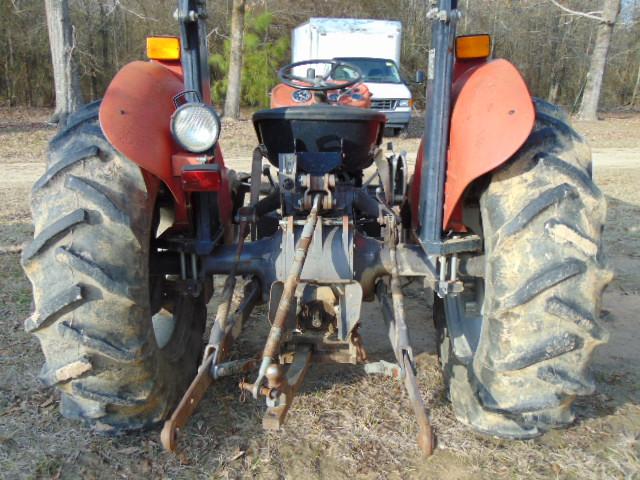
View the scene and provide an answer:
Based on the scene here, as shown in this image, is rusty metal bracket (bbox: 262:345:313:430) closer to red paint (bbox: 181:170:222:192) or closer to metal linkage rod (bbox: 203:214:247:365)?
metal linkage rod (bbox: 203:214:247:365)

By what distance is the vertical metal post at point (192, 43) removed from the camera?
262cm

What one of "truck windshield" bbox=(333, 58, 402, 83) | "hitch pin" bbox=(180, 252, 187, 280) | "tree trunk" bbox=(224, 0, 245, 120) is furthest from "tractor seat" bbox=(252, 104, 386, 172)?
"tree trunk" bbox=(224, 0, 245, 120)

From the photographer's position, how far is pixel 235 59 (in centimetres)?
1658

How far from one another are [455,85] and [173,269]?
161 centimetres

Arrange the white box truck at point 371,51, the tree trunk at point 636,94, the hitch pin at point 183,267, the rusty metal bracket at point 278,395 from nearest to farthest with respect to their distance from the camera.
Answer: the rusty metal bracket at point 278,395
the hitch pin at point 183,267
the white box truck at point 371,51
the tree trunk at point 636,94

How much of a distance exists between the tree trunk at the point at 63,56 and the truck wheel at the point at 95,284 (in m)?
11.9

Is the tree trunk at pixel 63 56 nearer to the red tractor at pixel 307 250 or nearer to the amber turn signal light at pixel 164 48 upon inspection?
the amber turn signal light at pixel 164 48

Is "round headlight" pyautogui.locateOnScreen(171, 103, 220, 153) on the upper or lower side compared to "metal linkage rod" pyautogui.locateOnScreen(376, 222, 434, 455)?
upper

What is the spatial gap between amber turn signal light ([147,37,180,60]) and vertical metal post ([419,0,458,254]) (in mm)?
1311

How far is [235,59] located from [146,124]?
1491cm

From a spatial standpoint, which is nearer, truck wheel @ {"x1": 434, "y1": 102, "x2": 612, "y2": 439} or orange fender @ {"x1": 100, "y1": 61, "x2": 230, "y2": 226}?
truck wheel @ {"x1": 434, "y1": 102, "x2": 612, "y2": 439}

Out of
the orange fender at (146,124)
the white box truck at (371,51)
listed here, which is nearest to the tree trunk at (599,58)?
the white box truck at (371,51)

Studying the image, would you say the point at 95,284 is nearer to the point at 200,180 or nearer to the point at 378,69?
the point at 200,180

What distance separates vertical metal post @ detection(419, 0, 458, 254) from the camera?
242cm
